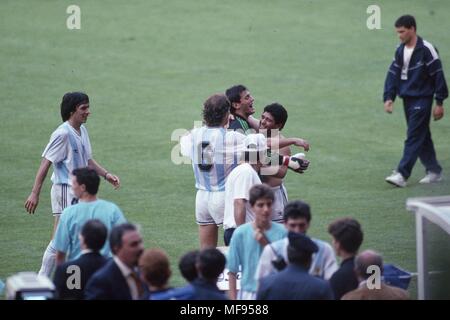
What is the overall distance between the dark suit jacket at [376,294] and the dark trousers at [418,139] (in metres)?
5.89

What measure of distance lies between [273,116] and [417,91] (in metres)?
4.22

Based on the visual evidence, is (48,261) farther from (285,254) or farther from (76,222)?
(285,254)

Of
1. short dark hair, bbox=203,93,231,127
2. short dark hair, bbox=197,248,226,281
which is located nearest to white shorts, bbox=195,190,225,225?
short dark hair, bbox=203,93,231,127

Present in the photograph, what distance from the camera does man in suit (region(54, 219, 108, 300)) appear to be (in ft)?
23.2

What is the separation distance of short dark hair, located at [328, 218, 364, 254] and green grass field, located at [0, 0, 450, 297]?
2991 millimetres

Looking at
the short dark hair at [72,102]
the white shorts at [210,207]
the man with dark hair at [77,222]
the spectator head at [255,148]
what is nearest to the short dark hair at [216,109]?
the spectator head at [255,148]

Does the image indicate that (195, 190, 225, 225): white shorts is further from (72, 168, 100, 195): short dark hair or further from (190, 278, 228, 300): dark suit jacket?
(190, 278, 228, 300): dark suit jacket

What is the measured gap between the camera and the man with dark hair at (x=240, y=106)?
30.5 feet

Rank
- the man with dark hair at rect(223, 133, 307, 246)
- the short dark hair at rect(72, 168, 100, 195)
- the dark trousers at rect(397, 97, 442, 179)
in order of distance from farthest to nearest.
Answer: the dark trousers at rect(397, 97, 442, 179) → the man with dark hair at rect(223, 133, 307, 246) → the short dark hair at rect(72, 168, 100, 195)

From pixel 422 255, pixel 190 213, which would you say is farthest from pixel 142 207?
pixel 422 255

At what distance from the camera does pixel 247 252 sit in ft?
24.5

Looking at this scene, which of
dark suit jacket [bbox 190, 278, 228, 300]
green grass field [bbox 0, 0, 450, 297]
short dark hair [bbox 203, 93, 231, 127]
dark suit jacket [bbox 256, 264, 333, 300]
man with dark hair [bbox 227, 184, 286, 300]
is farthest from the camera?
green grass field [bbox 0, 0, 450, 297]

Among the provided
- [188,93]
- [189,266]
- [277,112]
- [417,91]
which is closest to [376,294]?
[189,266]

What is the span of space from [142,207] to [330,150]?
3227 millimetres
